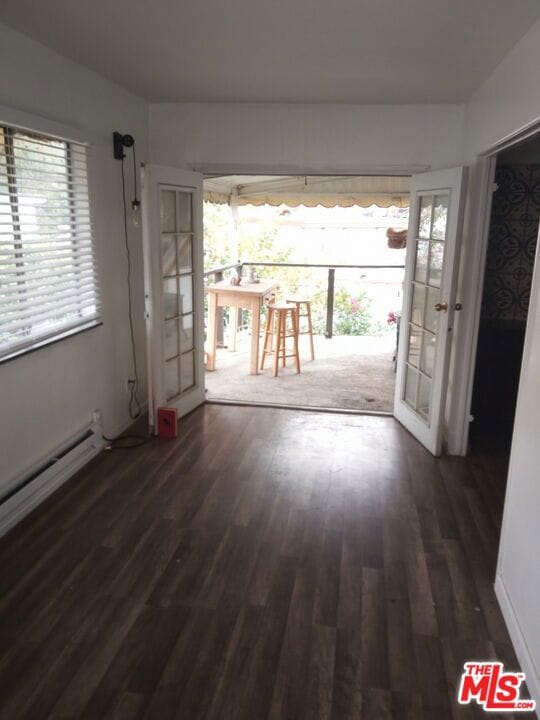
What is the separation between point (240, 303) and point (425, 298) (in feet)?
7.76

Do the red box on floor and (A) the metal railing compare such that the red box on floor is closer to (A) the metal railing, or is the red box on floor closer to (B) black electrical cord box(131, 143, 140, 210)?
(B) black electrical cord box(131, 143, 140, 210)

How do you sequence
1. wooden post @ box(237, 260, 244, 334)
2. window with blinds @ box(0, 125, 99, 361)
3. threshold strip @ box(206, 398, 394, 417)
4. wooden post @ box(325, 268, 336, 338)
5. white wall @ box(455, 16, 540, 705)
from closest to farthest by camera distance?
white wall @ box(455, 16, 540, 705) → window with blinds @ box(0, 125, 99, 361) → threshold strip @ box(206, 398, 394, 417) → wooden post @ box(237, 260, 244, 334) → wooden post @ box(325, 268, 336, 338)

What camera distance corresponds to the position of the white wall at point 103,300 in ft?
8.80

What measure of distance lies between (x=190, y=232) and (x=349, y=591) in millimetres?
2862

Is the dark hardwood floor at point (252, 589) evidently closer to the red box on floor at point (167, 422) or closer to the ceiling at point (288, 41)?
the red box on floor at point (167, 422)

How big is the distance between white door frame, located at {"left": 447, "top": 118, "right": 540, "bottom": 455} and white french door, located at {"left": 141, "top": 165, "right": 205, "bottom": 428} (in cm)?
199

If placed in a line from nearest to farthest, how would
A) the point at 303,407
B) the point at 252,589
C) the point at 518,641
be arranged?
the point at 518,641 → the point at 252,589 → the point at 303,407

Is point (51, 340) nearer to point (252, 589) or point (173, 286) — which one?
point (173, 286)

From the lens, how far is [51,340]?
2971 mm

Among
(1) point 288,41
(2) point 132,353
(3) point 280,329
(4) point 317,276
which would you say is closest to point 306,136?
(1) point 288,41

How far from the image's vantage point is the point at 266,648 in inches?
78.5

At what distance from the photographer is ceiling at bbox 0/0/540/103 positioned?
219 cm

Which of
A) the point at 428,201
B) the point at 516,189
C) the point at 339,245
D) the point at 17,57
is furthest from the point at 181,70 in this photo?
the point at 339,245

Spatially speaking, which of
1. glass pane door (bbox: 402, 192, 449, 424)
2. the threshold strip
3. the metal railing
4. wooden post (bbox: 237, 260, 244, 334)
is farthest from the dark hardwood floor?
the metal railing
